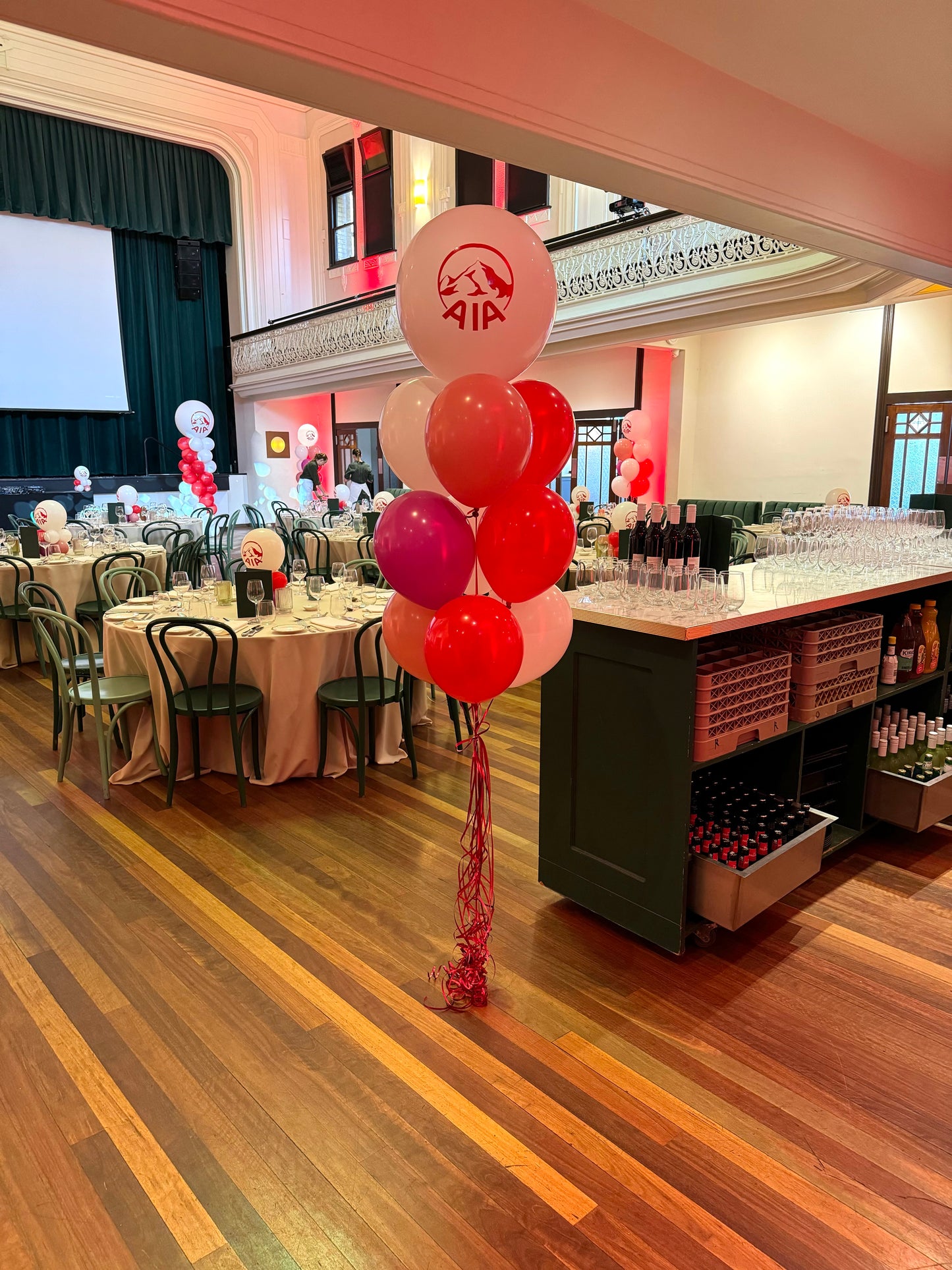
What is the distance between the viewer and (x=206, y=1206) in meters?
1.98

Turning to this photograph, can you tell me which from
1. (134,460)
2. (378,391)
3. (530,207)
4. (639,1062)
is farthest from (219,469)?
(639,1062)

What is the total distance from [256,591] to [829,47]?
3.50m

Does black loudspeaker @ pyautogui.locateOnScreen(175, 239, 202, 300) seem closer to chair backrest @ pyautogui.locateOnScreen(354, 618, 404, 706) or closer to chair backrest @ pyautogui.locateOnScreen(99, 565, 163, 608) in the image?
chair backrest @ pyautogui.locateOnScreen(99, 565, 163, 608)

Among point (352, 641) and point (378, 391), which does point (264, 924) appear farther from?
point (378, 391)

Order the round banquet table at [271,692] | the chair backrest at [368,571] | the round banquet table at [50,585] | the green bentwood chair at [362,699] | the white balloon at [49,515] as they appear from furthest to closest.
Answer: the white balloon at [49,515] → the round banquet table at [50,585] → the chair backrest at [368,571] → the round banquet table at [271,692] → the green bentwood chair at [362,699]

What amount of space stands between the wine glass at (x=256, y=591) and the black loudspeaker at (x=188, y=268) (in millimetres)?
13168

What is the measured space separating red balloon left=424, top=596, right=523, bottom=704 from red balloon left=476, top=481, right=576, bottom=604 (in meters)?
0.09

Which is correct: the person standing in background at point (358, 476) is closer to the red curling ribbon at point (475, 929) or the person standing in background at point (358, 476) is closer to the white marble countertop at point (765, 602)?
the white marble countertop at point (765, 602)

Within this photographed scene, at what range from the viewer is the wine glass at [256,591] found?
4723 millimetres

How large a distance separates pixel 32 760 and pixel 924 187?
18.1 ft

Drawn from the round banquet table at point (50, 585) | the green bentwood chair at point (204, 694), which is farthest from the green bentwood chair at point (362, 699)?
the round banquet table at point (50, 585)

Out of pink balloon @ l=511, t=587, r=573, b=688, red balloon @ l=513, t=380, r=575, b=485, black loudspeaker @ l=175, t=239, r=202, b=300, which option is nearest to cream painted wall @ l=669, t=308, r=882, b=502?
red balloon @ l=513, t=380, r=575, b=485

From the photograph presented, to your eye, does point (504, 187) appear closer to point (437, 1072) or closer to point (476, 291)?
point (476, 291)

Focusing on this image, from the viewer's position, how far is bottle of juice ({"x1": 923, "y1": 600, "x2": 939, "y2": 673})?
3.96 meters
